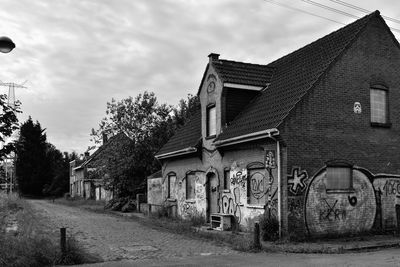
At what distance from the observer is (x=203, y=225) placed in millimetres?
20984

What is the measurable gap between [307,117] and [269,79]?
5.26 meters

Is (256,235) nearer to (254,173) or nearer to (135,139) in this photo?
(254,173)

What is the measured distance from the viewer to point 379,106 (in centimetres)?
1830

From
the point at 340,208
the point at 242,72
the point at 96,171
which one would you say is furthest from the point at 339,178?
the point at 96,171

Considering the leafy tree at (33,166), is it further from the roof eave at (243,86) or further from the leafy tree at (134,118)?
the roof eave at (243,86)

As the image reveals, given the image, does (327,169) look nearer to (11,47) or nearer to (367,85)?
(367,85)

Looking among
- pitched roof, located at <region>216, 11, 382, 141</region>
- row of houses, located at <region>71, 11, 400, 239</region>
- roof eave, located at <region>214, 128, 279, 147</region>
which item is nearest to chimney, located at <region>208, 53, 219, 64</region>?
row of houses, located at <region>71, 11, 400, 239</region>

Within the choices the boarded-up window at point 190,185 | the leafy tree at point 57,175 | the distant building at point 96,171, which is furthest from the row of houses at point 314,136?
the leafy tree at point 57,175

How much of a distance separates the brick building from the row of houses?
37 millimetres

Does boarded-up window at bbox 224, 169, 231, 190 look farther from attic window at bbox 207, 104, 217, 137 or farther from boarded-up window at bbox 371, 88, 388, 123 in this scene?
boarded-up window at bbox 371, 88, 388, 123

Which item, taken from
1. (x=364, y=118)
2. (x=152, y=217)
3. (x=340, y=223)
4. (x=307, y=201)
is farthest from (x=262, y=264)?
(x=152, y=217)

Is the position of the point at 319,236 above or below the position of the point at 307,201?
below

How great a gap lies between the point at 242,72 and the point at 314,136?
18.6ft

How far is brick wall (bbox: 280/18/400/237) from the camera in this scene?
1619 cm
